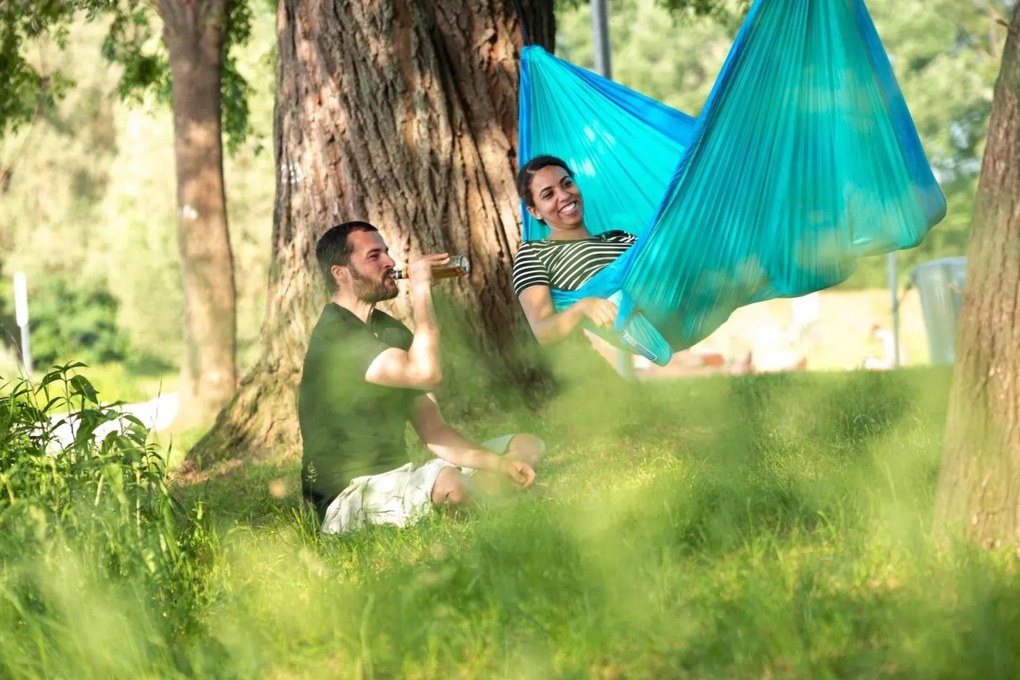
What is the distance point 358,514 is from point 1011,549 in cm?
206

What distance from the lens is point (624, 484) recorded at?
16.0 ft

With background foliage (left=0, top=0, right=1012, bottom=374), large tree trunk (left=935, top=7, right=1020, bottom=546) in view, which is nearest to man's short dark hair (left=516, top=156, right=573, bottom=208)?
large tree trunk (left=935, top=7, right=1020, bottom=546)

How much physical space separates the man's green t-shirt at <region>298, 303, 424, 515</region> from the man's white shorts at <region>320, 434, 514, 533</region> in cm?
7

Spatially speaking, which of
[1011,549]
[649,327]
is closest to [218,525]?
[649,327]

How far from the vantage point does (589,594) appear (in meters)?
3.43

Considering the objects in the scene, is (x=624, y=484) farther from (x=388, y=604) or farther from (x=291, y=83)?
(x=291, y=83)

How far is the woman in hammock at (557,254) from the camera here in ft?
16.8

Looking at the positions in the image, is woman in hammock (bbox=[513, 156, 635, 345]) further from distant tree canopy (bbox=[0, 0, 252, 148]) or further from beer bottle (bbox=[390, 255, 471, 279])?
distant tree canopy (bbox=[0, 0, 252, 148])

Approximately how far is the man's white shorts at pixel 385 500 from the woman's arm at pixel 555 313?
687 mm

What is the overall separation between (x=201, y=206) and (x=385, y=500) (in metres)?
7.95

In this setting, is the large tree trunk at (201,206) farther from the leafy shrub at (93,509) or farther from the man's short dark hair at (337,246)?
the leafy shrub at (93,509)

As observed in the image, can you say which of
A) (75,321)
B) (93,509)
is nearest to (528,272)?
(93,509)

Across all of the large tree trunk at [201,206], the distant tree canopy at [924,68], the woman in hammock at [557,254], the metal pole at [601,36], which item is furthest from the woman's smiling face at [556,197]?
the distant tree canopy at [924,68]

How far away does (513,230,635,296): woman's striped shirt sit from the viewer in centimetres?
543
